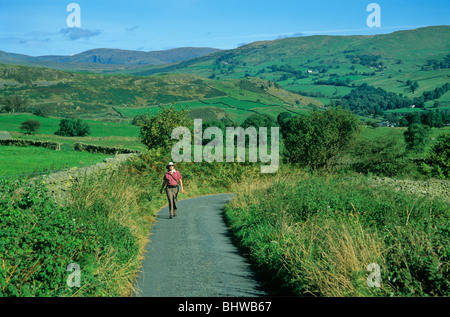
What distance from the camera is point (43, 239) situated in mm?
6969

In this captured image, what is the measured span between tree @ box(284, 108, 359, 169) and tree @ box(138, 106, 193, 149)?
10504 millimetres

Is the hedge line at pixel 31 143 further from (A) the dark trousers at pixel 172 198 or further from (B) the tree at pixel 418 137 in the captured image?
(B) the tree at pixel 418 137

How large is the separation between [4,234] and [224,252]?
589cm

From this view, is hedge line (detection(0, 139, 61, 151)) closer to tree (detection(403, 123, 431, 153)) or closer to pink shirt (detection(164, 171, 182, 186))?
pink shirt (detection(164, 171, 182, 186))

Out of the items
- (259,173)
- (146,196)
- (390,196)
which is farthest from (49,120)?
(390,196)

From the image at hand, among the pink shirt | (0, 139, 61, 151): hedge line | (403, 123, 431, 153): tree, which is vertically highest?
the pink shirt

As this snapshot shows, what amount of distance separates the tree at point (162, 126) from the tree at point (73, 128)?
60887mm

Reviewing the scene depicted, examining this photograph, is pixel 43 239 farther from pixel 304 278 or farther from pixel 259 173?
pixel 259 173

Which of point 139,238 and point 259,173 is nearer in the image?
point 139,238

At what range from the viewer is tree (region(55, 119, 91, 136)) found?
88750 millimetres

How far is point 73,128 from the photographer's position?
299 feet

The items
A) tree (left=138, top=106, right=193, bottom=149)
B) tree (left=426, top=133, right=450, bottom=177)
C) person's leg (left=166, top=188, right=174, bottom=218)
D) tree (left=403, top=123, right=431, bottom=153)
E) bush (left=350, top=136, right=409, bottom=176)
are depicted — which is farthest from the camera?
tree (left=403, top=123, right=431, bottom=153)

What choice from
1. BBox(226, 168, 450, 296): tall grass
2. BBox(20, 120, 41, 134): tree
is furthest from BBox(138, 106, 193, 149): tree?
BBox(20, 120, 41, 134): tree

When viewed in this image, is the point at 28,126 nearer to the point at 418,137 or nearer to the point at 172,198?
the point at 172,198
